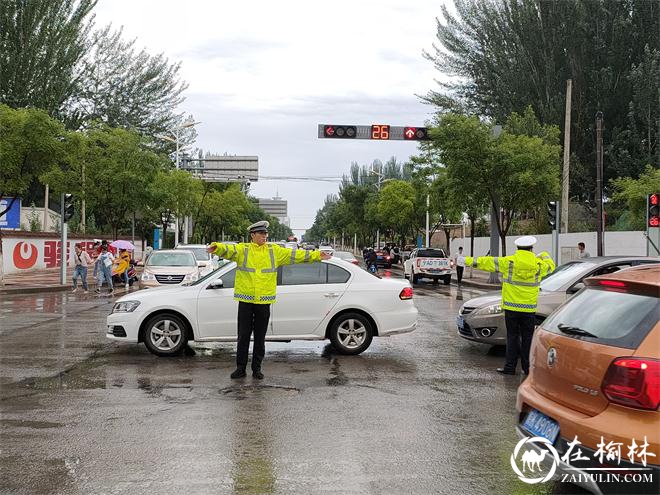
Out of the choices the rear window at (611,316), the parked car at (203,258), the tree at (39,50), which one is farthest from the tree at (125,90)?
the rear window at (611,316)

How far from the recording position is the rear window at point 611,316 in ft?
12.5

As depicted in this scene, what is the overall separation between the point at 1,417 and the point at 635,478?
18.1 ft

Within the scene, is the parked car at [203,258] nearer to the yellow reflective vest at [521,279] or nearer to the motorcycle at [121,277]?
the motorcycle at [121,277]

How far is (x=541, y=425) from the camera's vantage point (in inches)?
171

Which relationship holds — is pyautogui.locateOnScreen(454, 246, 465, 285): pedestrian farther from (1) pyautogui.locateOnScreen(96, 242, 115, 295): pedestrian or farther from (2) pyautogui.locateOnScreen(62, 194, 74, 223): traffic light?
(2) pyautogui.locateOnScreen(62, 194, 74, 223): traffic light

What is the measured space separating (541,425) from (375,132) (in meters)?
24.4

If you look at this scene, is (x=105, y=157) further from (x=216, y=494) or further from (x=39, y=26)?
(x=216, y=494)

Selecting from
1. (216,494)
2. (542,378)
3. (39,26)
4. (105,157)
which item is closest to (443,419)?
(542,378)

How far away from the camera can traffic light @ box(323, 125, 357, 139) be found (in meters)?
27.1

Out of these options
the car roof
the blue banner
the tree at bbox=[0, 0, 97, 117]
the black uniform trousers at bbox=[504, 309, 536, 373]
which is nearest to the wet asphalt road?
the black uniform trousers at bbox=[504, 309, 536, 373]

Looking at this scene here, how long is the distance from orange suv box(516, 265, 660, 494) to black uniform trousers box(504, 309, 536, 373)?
4.24 meters

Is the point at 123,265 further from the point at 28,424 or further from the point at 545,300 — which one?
the point at 28,424

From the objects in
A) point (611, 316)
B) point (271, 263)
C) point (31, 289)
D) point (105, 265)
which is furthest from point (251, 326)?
point (31, 289)

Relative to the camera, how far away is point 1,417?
6.53 m
